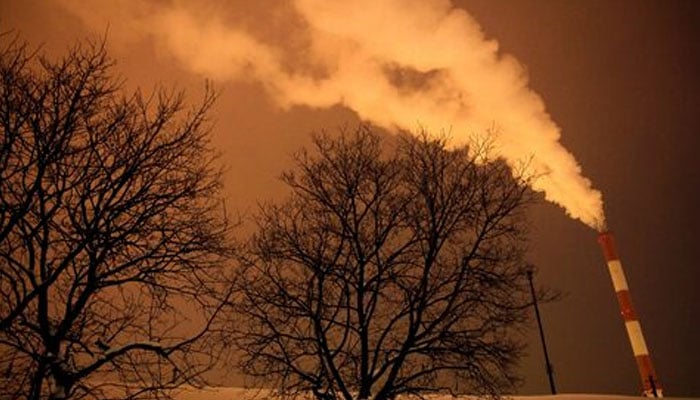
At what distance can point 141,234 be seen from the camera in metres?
10.2

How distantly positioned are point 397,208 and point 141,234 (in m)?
7.15

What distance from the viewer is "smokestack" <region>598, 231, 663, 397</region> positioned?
40062mm

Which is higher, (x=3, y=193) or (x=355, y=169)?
(x=355, y=169)

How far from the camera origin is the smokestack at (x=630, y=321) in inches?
1577

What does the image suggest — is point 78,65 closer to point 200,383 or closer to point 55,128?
point 55,128

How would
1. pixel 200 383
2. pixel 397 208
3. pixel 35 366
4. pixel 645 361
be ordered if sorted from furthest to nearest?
pixel 645 361, pixel 397 208, pixel 200 383, pixel 35 366

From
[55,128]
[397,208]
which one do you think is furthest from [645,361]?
[55,128]

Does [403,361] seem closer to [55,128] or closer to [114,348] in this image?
[114,348]

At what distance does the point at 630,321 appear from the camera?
4191cm

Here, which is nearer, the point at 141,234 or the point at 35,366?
the point at 35,366

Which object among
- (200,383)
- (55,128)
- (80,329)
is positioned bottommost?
(200,383)

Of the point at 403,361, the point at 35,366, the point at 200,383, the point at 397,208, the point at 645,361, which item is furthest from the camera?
A: the point at 645,361

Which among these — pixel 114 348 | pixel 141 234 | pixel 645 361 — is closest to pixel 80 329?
pixel 114 348

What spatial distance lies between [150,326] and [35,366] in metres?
1.78
